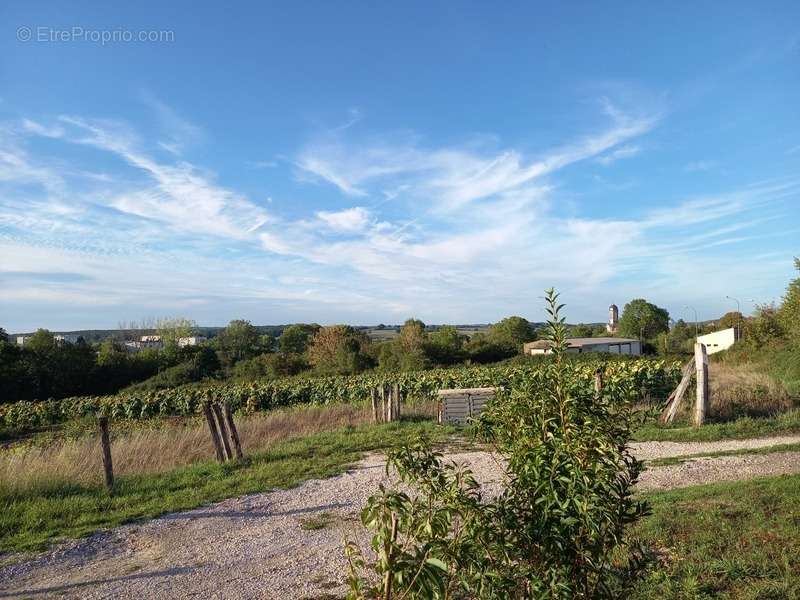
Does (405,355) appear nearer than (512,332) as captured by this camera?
Yes

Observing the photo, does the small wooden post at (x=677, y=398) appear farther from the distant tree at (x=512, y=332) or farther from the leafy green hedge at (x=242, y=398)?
the distant tree at (x=512, y=332)

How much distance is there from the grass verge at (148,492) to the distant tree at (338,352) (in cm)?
3319

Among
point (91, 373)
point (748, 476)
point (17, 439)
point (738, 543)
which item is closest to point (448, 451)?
point (748, 476)

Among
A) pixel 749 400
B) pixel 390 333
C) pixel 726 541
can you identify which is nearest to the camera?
pixel 726 541

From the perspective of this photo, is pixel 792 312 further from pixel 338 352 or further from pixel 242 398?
pixel 338 352

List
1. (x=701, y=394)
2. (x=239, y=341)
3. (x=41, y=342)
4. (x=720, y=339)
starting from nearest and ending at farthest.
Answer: (x=701, y=394) → (x=41, y=342) → (x=720, y=339) → (x=239, y=341)

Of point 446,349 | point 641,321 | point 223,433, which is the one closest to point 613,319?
point 641,321

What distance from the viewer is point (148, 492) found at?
→ 8930 mm

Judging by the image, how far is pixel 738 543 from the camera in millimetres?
5203

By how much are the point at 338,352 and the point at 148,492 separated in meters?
39.6

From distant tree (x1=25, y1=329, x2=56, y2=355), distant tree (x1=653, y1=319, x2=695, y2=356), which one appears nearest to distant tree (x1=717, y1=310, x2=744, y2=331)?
distant tree (x1=653, y1=319, x2=695, y2=356)

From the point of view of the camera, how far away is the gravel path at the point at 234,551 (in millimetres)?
5215

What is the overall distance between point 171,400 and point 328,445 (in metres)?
21.0

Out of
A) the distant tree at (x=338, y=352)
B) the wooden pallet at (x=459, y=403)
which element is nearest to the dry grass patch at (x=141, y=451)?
the wooden pallet at (x=459, y=403)
